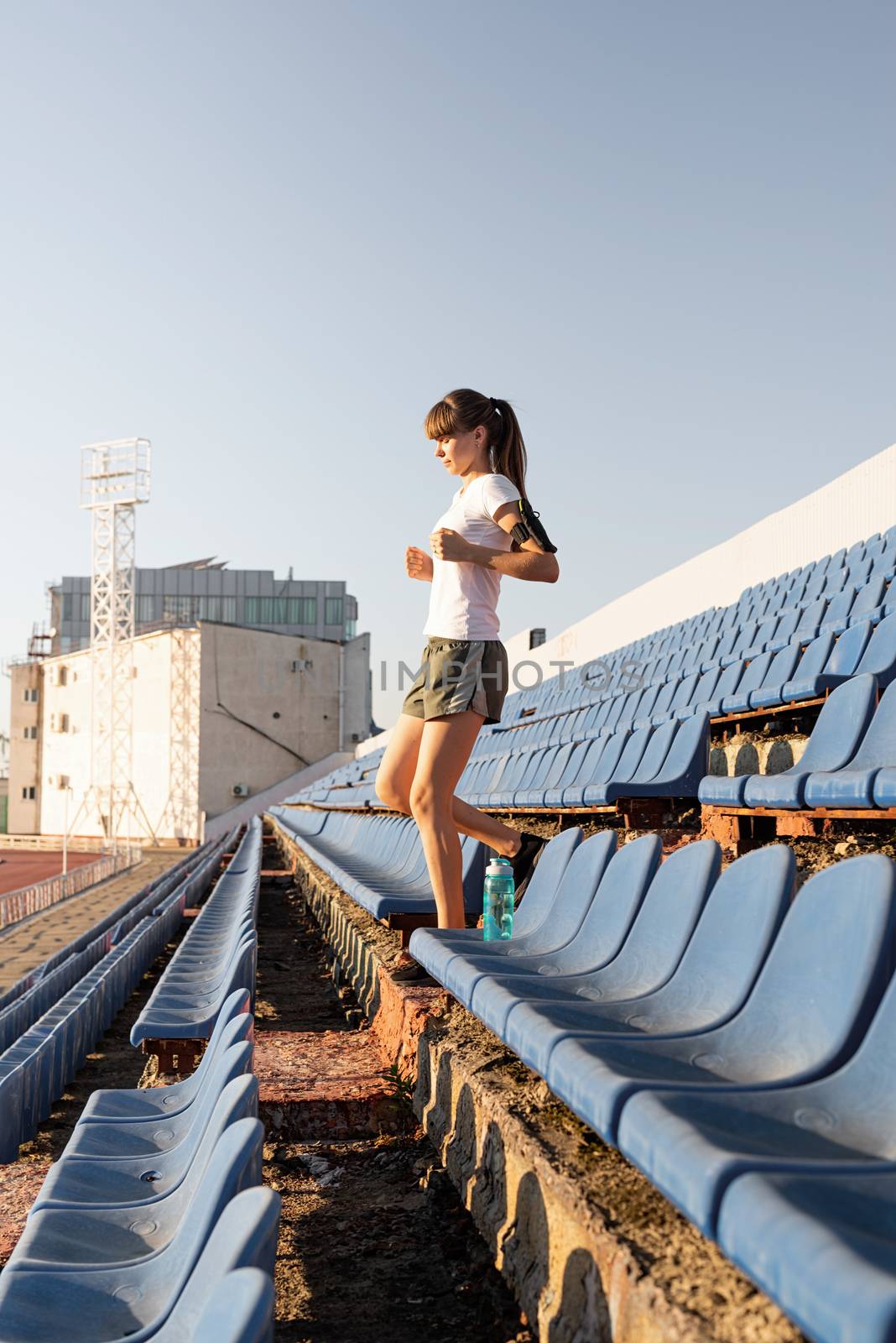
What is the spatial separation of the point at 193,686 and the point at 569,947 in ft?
89.4

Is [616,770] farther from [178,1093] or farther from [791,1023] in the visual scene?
[791,1023]

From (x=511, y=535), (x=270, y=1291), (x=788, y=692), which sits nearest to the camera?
(x=270, y=1291)

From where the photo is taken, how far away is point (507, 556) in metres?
2.24

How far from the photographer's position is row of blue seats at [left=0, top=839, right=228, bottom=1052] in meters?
4.63

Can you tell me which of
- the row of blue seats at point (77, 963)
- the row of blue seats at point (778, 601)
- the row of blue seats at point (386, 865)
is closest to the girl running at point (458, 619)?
the row of blue seats at point (386, 865)

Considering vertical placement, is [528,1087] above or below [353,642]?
below

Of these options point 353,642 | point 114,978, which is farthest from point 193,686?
point 114,978

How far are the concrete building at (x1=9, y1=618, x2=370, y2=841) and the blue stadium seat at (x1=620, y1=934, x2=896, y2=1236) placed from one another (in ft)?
91.2

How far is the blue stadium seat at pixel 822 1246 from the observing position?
631 mm

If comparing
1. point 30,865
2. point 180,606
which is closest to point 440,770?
point 30,865

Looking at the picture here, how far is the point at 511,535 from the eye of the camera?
222cm

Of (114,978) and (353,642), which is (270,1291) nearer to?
(114,978)

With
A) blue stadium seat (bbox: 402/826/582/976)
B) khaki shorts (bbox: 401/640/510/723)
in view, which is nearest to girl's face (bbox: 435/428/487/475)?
khaki shorts (bbox: 401/640/510/723)

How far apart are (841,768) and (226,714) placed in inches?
1054
